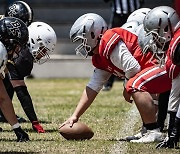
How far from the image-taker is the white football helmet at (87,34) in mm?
6531

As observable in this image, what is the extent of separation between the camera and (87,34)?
6527mm

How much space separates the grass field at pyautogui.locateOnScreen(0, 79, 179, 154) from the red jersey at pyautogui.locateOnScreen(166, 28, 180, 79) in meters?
0.60

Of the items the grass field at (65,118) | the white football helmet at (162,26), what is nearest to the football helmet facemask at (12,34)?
the grass field at (65,118)

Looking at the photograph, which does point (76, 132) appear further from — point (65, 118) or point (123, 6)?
point (123, 6)

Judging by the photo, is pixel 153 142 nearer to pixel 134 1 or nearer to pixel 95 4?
pixel 134 1

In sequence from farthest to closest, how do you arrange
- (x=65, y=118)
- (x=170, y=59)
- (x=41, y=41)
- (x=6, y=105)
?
(x=65, y=118) → (x=41, y=41) → (x=6, y=105) → (x=170, y=59)

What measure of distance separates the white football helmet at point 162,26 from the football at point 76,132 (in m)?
0.98

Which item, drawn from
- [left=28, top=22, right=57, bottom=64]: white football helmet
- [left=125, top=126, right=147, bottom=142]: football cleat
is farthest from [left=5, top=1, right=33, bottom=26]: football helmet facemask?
[left=125, top=126, right=147, bottom=142]: football cleat

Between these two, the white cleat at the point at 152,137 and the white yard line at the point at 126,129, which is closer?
the white yard line at the point at 126,129

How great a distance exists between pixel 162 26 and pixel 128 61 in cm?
52

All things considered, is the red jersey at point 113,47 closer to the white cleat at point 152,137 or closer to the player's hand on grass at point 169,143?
the white cleat at point 152,137

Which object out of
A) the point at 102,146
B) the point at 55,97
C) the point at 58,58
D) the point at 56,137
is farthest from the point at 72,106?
the point at 58,58

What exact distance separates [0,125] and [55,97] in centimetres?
315

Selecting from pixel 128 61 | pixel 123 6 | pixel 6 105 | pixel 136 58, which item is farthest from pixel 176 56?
pixel 123 6
